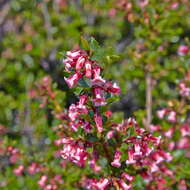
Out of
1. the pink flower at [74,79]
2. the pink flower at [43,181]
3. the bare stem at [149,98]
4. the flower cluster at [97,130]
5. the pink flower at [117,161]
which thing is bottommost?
the pink flower at [43,181]

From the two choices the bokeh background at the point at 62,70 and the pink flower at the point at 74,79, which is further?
the bokeh background at the point at 62,70

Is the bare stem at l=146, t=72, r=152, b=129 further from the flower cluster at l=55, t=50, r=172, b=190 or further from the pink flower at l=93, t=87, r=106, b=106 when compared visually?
the pink flower at l=93, t=87, r=106, b=106

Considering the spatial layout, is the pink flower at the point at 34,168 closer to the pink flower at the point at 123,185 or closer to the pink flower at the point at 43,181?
the pink flower at the point at 43,181

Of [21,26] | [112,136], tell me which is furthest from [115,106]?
[112,136]

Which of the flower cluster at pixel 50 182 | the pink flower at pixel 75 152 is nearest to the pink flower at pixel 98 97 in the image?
the pink flower at pixel 75 152

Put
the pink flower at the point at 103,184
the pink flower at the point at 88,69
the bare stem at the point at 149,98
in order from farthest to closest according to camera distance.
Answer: the bare stem at the point at 149,98 → the pink flower at the point at 103,184 → the pink flower at the point at 88,69

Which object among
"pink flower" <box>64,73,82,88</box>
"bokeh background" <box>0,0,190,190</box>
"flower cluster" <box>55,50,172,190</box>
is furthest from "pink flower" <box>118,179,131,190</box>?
"bokeh background" <box>0,0,190,190</box>

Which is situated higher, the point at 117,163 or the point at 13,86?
the point at 13,86

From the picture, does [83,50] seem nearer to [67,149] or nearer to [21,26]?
[67,149]

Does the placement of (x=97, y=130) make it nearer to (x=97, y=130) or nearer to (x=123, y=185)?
(x=97, y=130)

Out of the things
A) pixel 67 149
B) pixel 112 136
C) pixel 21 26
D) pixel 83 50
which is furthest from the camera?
pixel 21 26

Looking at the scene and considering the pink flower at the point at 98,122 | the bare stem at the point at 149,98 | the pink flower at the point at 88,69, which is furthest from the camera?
the bare stem at the point at 149,98
